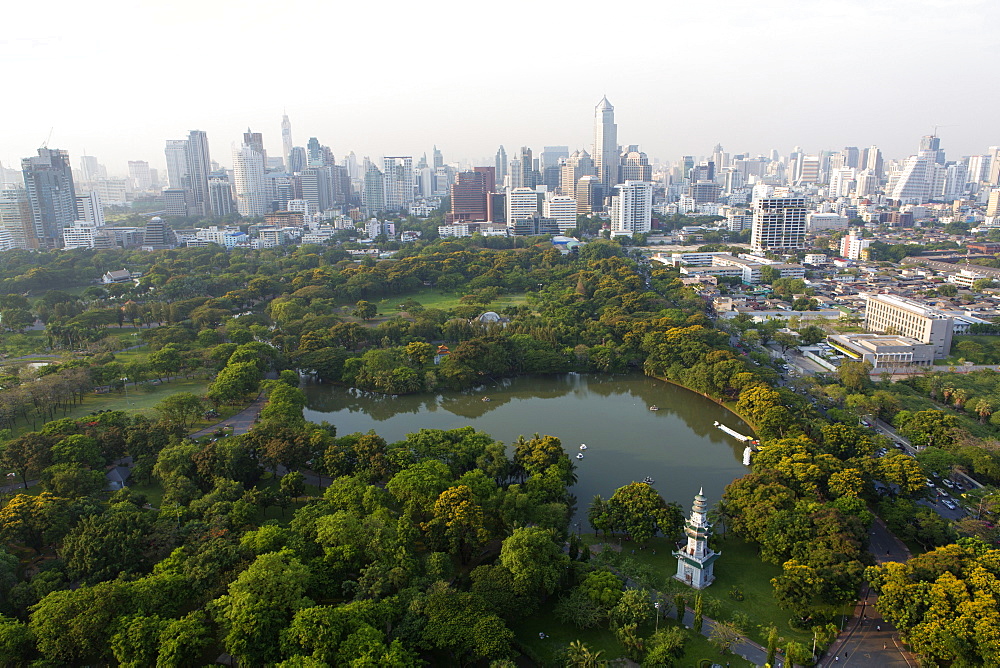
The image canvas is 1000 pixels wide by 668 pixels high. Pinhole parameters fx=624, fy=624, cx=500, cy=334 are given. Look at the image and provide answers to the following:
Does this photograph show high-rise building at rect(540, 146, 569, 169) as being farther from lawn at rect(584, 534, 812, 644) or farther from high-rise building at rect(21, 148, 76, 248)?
lawn at rect(584, 534, 812, 644)

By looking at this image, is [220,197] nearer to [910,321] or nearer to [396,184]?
[396,184]

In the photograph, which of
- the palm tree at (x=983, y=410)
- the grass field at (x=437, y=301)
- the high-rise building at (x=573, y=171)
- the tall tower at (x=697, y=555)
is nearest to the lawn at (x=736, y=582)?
the tall tower at (x=697, y=555)

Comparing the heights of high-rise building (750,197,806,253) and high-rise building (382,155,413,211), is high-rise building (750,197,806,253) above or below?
below

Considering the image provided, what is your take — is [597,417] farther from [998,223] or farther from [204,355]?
[998,223]

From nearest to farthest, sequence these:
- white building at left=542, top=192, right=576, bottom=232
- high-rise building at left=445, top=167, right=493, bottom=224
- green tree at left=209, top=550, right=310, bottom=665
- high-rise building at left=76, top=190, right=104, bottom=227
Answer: green tree at left=209, top=550, right=310, bottom=665 → white building at left=542, top=192, right=576, bottom=232 → high-rise building at left=76, top=190, right=104, bottom=227 → high-rise building at left=445, top=167, right=493, bottom=224

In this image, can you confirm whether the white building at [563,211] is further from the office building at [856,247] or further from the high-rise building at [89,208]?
the high-rise building at [89,208]

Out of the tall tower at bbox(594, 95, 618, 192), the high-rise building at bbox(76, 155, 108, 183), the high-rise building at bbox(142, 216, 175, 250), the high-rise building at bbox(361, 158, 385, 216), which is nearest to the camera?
the high-rise building at bbox(142, 216, 175, 250)

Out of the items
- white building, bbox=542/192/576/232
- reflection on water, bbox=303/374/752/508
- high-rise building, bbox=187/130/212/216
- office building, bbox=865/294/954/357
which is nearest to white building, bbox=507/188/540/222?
white building, bbox=542/192/576/232
